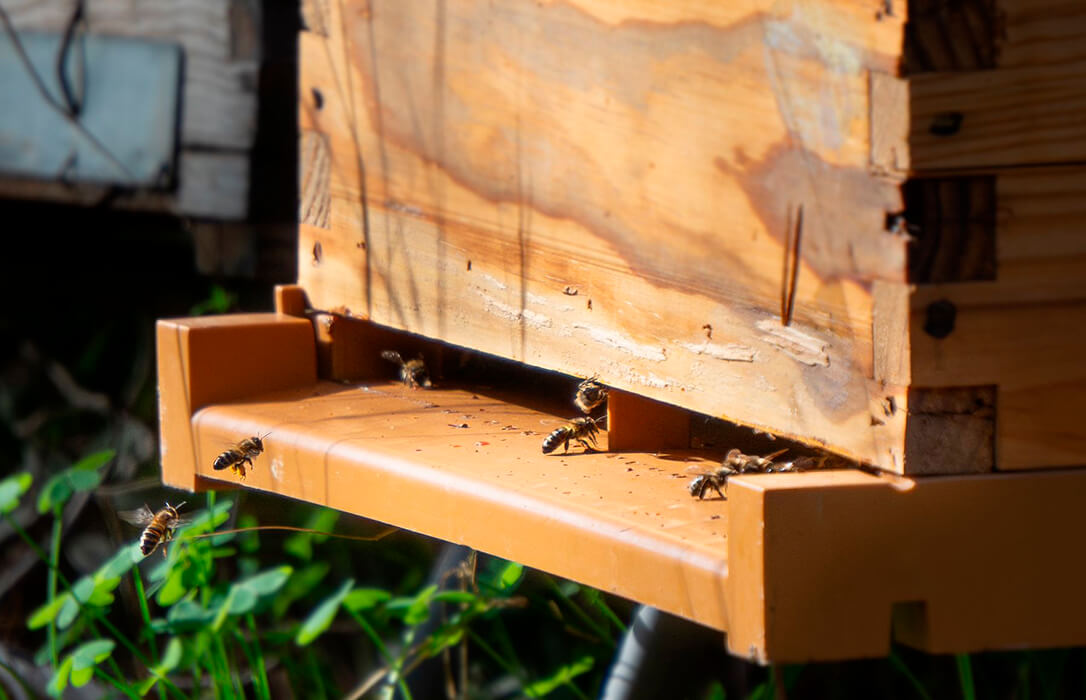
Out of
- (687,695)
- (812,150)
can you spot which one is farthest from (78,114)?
(812,150)

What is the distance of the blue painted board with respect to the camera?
Result: 284 centimetres

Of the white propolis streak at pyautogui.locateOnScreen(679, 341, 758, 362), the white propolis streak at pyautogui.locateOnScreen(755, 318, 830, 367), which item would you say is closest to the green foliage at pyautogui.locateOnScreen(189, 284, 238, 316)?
the white propolis streak at pyautogui.locateOnScreen(679, 341, 758, 362)

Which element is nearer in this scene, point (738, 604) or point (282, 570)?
point (738, 604)

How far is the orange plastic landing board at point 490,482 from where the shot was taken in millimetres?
1072

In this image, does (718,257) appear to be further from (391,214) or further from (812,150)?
(391,214)

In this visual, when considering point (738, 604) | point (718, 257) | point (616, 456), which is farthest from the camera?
point (616, 456)

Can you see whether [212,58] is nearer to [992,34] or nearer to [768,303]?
[768,303]

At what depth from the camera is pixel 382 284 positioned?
169 centimetres

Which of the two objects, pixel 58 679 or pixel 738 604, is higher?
pixel 738 604

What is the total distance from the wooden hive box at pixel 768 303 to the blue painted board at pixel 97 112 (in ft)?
4.75

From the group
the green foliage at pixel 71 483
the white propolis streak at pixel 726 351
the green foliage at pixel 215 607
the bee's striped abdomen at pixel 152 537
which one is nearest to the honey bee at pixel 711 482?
the white propolis streak at pixel 726 351

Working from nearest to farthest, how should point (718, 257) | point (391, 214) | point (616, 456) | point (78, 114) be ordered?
point (718, 257) → point (616, 456) → point (391, 214) → point (78, 114)

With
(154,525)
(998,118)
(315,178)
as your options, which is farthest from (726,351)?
(154,525)

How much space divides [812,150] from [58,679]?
1.57m
